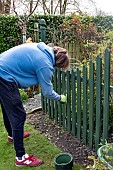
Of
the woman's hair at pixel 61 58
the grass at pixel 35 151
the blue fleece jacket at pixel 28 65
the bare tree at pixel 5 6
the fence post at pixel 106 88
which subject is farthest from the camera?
the bare tree at pixel 5 6

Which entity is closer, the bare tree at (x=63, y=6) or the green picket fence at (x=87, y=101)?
the green picket fence at (x=87, y=101)

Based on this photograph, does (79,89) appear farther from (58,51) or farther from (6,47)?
(6,47)

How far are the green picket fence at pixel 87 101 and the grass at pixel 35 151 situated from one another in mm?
424

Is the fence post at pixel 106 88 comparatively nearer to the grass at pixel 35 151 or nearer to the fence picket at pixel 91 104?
the fence picket at pixel 91 104

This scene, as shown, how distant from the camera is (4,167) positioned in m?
→ 2.79

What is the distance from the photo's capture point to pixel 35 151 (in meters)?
3.09

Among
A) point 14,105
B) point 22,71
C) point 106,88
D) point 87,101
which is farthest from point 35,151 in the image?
point 106,88

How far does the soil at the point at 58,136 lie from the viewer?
9.45 feet

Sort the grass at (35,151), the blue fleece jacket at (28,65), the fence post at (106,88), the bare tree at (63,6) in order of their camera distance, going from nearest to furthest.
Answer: the fence post at (106,88) < the blue fleece jacket at (28,65) < the grass at (35,151) < the bare tree at (63,6)

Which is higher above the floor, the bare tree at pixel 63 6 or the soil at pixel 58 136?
the bare tree at pixel 63 6

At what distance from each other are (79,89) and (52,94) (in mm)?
443

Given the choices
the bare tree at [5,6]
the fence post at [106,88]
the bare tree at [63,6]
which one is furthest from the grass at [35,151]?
the bare tree at [63,6]

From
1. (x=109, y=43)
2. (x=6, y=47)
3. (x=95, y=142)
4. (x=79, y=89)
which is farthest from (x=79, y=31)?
(x=95, y=142)

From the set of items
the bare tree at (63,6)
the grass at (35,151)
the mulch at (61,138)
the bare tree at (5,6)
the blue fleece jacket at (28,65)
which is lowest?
the grass at (35,151)
